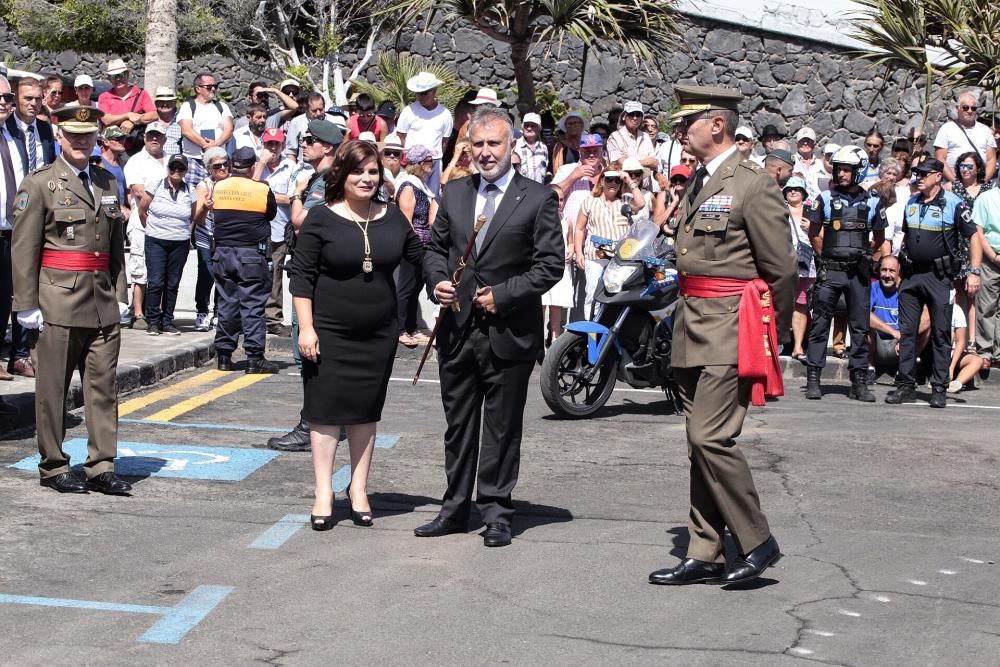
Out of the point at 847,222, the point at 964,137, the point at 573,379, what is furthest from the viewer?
the point at 964,137

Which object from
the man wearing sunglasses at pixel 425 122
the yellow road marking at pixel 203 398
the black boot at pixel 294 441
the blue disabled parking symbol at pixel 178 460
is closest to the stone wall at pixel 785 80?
the man wearing sunglasses at pixel 425 122

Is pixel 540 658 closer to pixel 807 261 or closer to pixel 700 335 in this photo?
pixel 700 335

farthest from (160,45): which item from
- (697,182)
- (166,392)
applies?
(697,182)

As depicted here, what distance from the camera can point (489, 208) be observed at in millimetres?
7133

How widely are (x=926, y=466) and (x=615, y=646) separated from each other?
438 centimetres

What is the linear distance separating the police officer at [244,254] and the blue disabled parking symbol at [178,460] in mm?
3574

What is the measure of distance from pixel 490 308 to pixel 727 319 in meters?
1.16

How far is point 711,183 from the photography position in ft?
21.2

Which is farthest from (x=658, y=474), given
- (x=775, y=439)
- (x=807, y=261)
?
(x=807, y=261)

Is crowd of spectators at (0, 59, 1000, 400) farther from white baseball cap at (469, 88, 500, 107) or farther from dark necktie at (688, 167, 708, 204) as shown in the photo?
dark necktie at (688, 167, 708, 204)

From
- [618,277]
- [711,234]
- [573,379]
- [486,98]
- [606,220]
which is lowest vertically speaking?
[573,379]

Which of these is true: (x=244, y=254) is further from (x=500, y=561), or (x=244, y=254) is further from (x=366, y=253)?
(x=500, y=561)

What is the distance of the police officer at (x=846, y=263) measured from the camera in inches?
501

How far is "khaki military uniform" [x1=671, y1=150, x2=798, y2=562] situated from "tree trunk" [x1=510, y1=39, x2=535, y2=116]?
39.8 ft
